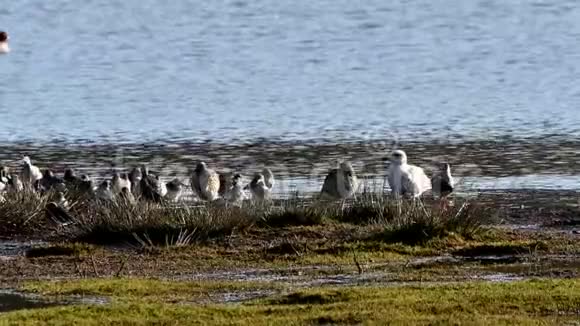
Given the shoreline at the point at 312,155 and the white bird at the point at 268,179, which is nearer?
the white bird at the point at 268,179

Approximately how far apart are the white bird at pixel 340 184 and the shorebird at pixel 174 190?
1.61 m

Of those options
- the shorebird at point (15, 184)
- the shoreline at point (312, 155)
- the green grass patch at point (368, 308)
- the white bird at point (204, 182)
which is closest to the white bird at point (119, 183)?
the white bird at point (204, 182)

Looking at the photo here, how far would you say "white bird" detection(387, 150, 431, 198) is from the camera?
20.3 m

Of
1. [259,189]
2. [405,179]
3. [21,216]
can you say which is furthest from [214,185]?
[21,216]

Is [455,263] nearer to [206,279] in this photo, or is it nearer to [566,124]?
[206,279]

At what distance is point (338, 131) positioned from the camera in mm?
29969

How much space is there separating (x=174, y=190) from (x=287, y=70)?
23185 mm

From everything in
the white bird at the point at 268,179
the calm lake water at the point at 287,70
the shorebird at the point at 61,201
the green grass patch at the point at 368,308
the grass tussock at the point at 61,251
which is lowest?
the calm lake water at the point at 287,70

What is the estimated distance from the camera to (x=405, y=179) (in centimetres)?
2048

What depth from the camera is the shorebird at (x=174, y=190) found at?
19.9m

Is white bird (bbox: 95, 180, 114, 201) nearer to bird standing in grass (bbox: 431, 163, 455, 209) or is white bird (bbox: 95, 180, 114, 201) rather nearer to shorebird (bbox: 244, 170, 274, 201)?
shorebird (bbox: 244, 170, 274, 201)

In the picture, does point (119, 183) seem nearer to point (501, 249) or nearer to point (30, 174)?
point (30, 174)

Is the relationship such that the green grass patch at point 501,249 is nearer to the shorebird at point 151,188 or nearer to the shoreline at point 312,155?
the shorebird at point 151,188

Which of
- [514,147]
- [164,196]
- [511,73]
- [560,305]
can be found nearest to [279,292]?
[560,305]
